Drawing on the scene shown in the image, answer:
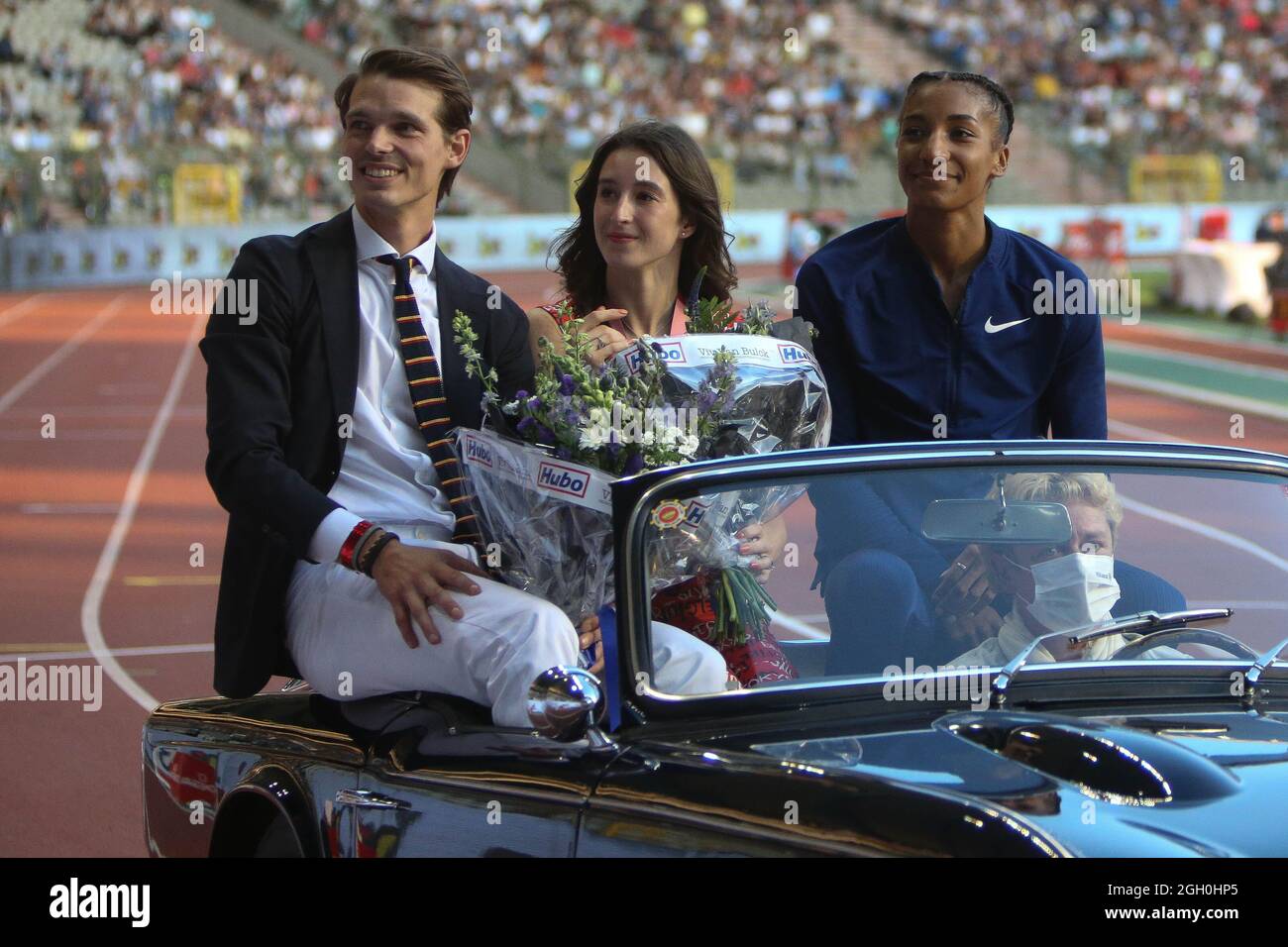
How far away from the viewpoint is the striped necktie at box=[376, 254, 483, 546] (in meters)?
3.62

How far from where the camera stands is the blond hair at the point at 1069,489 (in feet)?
9.96

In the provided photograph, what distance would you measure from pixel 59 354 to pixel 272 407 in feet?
60.9

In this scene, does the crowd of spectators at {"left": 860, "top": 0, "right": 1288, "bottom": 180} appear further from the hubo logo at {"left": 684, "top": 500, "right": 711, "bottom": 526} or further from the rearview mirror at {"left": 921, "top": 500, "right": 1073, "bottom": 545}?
the hubo logo at {"left": 684, "top": 500, "right": 711, "bottom": 526}

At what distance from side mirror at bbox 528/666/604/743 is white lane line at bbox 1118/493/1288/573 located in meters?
1.10

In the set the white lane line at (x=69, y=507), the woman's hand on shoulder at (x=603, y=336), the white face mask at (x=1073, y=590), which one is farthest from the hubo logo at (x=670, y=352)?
the white lane line at (x=69, y=507)

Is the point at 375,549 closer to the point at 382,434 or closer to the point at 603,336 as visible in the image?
the point at 382,434

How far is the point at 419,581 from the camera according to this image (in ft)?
10.4

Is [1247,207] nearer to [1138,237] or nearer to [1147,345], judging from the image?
[1138,237]

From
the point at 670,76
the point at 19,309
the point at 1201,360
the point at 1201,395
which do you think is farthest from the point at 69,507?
the point at 670,76

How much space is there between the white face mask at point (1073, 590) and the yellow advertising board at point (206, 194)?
28.6 meters

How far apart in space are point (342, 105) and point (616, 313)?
76cm
